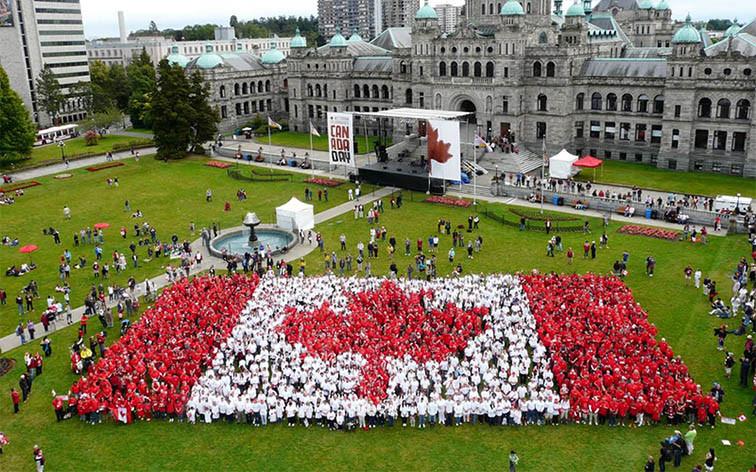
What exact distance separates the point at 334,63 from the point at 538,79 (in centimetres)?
3261

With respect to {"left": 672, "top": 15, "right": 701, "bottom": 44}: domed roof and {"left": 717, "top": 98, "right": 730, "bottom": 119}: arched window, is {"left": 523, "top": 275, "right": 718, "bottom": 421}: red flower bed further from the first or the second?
{"left": 672, "top": 15, "right": 701, "bottom": 44}: domed roof

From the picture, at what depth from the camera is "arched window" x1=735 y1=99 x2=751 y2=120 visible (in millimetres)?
66062

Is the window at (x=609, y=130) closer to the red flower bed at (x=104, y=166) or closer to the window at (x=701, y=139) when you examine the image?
the window at (x=701, y=139)

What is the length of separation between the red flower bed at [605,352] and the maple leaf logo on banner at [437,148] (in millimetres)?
22216

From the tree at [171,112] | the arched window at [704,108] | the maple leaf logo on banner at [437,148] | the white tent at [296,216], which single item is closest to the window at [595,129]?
the arched window at [704,108]

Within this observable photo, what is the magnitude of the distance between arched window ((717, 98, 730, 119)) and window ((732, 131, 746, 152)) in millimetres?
2053

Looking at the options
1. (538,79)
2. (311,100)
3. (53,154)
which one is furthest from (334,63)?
(53,154)

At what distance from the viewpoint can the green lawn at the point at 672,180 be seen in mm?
63000

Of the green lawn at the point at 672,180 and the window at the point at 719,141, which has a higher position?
the window at the point at 719,141

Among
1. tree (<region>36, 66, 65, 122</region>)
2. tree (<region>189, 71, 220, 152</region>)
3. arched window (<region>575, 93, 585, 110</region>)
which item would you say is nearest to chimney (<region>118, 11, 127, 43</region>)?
tree (<region>36, 66, 65, 122</region>)

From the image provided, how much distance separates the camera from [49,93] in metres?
107

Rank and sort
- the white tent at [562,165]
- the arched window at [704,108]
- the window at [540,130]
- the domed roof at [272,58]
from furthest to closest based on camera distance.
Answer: the domed roof at [272,58] → the window at [540,130] → the arched window at [704,108] → the white tent at [562,165]

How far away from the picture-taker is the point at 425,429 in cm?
2820

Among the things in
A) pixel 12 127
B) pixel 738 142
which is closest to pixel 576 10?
pixel 738 142
